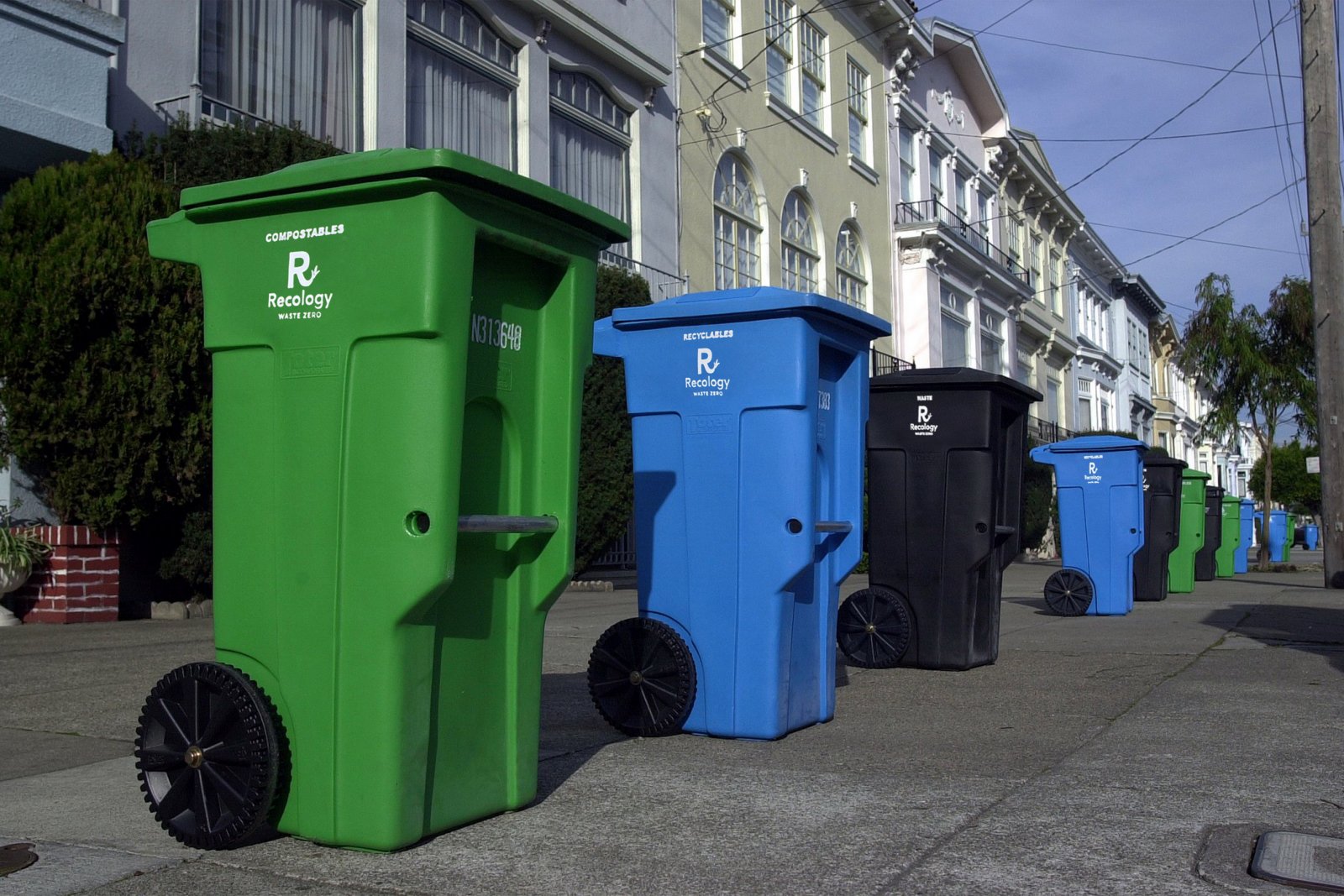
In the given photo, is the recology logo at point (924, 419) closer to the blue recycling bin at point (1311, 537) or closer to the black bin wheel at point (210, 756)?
the black bin wheel at point (210, 756)

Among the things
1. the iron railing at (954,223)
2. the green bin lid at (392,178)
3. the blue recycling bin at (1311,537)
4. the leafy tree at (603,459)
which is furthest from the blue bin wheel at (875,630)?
the blue recycling bin at (1311,537)

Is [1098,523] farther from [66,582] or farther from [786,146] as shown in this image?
[786,146]

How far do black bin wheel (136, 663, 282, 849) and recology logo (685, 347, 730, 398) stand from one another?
2.42 meters

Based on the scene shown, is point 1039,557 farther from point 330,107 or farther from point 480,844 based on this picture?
point 480,844

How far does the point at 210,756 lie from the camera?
3529 mm

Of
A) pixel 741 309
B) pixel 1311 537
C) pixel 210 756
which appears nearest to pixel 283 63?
pixel 741 309

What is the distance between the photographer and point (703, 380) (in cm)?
548

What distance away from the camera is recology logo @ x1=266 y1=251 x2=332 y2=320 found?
142 inches

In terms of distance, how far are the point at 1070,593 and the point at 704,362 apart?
8525mm

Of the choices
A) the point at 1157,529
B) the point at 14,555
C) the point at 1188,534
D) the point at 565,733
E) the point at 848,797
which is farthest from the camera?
the point at 1188,534

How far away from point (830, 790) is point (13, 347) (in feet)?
24.5

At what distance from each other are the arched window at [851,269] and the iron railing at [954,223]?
217 cm

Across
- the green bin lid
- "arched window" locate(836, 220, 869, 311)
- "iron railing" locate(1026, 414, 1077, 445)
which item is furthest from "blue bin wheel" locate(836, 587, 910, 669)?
"iron railing" locate(1026, 414, 1077, 445)

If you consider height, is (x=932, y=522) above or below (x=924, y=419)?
below
